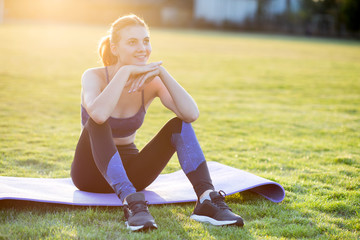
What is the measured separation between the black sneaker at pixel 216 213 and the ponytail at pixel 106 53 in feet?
4.72

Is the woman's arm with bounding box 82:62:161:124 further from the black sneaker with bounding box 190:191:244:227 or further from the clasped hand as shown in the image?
the black sneaker with bounding box 190:191:244:227

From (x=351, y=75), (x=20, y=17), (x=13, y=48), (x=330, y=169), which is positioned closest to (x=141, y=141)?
(x=330, y=169)

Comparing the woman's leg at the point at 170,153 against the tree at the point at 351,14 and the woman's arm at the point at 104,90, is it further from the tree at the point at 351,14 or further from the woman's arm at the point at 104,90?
the tree at the point at 351,14

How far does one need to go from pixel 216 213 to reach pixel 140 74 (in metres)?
1.23

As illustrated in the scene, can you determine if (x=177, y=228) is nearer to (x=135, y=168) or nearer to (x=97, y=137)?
(x=135, y=168)

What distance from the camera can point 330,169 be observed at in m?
5.26

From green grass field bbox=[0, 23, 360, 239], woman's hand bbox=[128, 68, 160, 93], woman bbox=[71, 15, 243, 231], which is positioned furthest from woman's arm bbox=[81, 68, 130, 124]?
green grass field bbox=[0, 23, 360, 239]

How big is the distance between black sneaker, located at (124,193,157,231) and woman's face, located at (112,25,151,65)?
44.3 inches

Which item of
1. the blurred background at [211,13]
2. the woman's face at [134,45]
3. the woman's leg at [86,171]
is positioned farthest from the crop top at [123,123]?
the blurred background at [211,13]

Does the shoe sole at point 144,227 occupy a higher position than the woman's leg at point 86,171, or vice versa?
the woman's leg at point 86,171

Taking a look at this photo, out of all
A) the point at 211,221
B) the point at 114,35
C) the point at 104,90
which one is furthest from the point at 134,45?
the point at 211,221

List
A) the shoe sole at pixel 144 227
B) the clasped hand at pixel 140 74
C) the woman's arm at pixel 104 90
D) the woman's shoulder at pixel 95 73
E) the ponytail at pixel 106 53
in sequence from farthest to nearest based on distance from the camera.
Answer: the ponytail at pixel 106 53
the woman's shoulder at pixel 95 73
the clasped hand at pixel 140 74
the woman's arm at pixel 104 90
the shoe sole at pixel 144 227

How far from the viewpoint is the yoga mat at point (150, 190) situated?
3.60 meters

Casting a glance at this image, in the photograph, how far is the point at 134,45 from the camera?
374 cm
